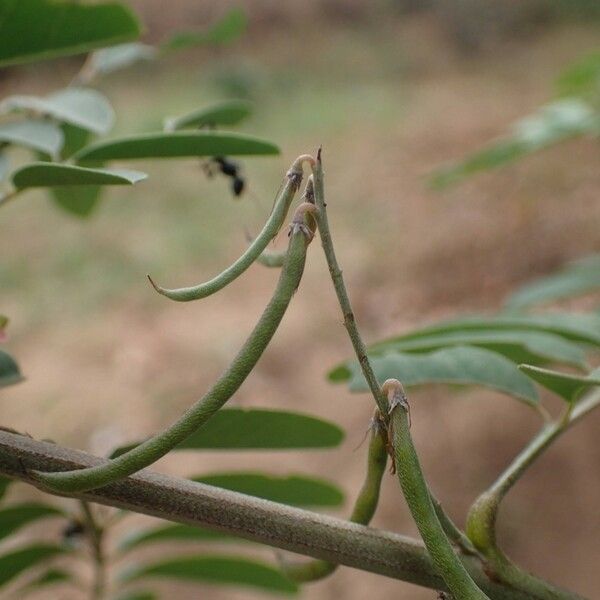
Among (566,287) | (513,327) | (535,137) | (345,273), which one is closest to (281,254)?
(513,327)

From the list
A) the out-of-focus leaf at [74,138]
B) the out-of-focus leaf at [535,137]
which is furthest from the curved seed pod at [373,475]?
the out-of-focus leaf at [535,137]

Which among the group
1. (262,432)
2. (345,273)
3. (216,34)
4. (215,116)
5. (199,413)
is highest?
(345,273)

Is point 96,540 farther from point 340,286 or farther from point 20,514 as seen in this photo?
point 340,286

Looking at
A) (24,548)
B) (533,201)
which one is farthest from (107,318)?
(24,548)

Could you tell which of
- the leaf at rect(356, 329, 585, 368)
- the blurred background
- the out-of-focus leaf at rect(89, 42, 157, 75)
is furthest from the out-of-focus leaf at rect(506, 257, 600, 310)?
the out-of-focus leaf at rect(89, 42, 157, 75)

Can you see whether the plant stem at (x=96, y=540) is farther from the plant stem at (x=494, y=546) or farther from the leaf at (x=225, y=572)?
the plant stem at (x=494, y=546)

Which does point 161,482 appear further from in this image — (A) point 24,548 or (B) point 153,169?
(B) point 153,169
